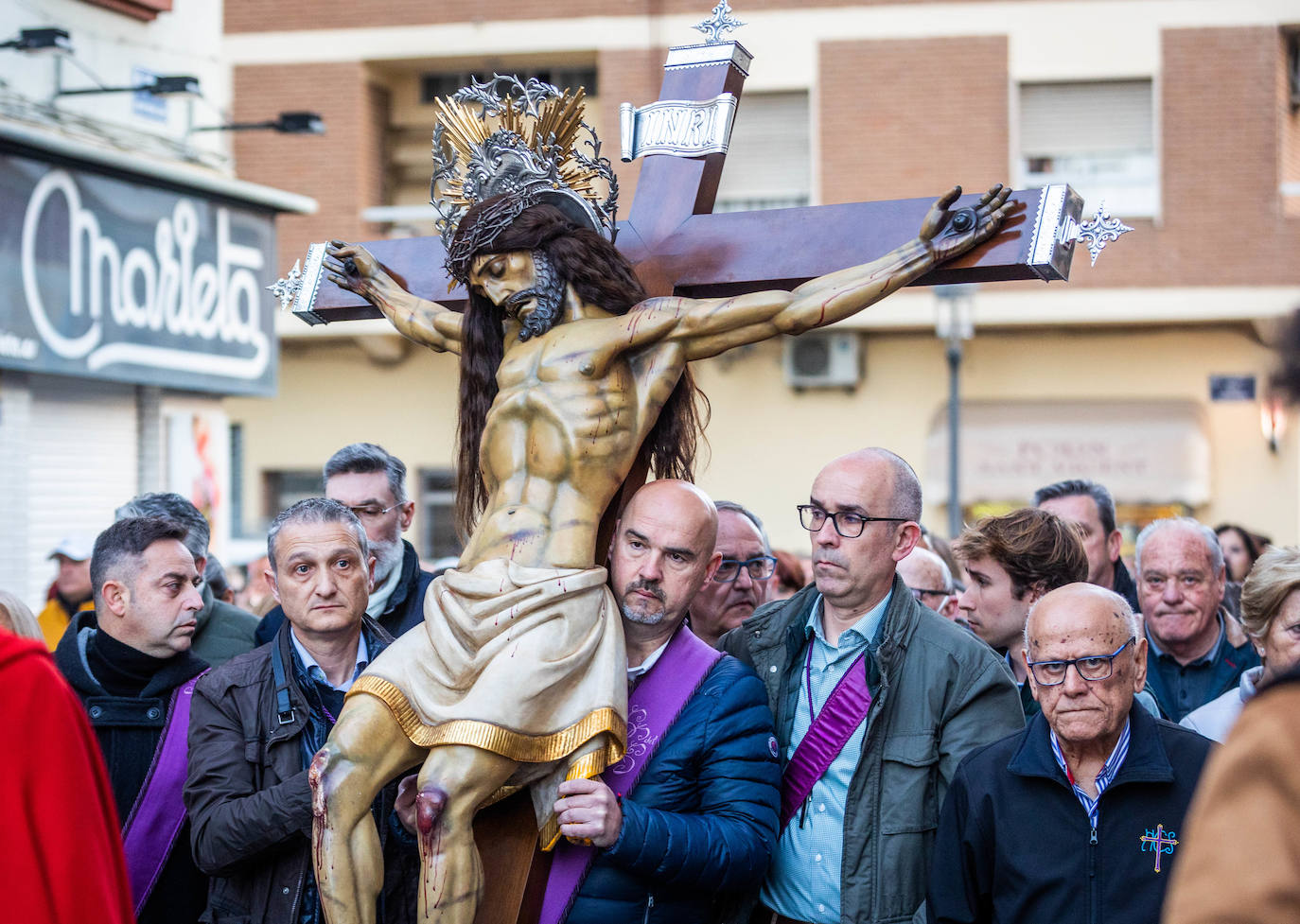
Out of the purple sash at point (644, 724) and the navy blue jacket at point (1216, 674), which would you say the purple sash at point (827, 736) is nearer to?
the purple sash at point (644, 724)

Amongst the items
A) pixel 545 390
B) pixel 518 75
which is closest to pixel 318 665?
pixel 545 390

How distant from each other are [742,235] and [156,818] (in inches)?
83.7

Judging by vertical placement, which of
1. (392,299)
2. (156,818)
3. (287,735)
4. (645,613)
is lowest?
(156,818)

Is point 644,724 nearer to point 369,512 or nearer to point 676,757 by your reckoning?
point 676,757

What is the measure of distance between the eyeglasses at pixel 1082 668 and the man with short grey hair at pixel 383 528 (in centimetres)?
209

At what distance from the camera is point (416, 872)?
12.1 ft

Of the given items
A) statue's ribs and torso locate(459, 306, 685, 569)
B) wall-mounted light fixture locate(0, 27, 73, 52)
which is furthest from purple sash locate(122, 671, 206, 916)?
wall-mounted light fixture locate(0, 27, 73, 52)

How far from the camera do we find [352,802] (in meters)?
3.19

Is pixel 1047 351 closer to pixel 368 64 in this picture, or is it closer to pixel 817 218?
pixel 368 64

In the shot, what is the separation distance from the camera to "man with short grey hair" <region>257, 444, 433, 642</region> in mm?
4750

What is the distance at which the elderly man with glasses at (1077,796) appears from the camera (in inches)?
124

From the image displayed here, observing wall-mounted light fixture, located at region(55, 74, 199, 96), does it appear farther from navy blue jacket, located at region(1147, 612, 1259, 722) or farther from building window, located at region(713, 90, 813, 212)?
navy blue jacket, located at region(1147, 612, 1259, 722)

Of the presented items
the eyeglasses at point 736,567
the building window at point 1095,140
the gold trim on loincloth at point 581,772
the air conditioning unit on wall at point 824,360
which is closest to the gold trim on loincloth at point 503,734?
the gold trim on loincloth at point 581,772

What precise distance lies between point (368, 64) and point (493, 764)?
1318 cm
